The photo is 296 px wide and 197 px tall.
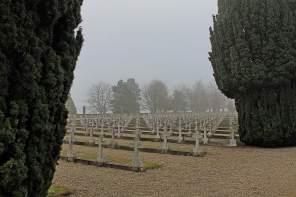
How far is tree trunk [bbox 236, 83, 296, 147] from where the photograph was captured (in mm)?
17297

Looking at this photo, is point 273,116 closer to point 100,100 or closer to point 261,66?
point 261,66

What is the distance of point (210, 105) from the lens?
81.9 metres

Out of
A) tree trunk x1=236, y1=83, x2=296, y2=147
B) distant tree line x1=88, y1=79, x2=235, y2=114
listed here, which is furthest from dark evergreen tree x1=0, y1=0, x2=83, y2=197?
distant tree line x1=88, y1=79, x2=235, y2=114

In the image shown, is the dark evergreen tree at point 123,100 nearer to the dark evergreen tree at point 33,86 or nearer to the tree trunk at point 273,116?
the tree trunk at point 273,116

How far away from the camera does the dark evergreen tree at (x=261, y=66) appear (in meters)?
16.8

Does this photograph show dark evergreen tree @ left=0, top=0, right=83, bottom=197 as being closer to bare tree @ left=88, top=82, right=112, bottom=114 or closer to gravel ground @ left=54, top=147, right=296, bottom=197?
gravel ground @ left=54, top=147, right=296, bottom=197

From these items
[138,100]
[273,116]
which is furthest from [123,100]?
[273,116]

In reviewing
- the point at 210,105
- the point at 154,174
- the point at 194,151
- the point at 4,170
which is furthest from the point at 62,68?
the point at 210,105

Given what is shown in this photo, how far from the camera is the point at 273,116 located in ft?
57.0

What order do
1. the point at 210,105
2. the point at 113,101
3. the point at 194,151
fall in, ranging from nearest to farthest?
the point at 194,151
the point at 113,101
the point at 210,105

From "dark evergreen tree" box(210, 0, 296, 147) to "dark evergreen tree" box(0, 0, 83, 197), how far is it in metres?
12.2

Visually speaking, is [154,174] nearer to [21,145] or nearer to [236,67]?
[21,145]

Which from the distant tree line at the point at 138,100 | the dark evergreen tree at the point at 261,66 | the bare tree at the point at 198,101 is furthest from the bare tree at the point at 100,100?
the dark evergreen tree at the point at 261,66

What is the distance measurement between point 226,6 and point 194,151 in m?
7.28
